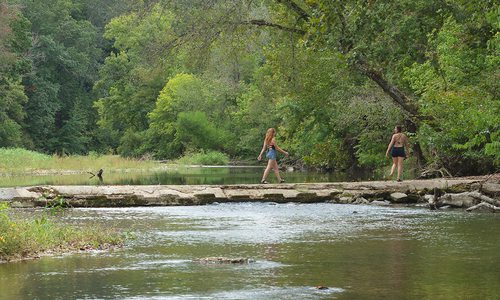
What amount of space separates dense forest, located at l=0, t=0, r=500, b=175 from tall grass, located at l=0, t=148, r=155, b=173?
886 cm

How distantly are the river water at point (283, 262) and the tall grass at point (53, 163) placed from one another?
1410 inches

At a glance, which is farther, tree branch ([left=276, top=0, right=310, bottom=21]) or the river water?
tree branch ([left=276, top=0, right=310, bottom=21])

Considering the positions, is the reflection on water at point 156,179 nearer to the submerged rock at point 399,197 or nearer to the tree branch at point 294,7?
the tree branch at point 294,7

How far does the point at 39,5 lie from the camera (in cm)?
9825

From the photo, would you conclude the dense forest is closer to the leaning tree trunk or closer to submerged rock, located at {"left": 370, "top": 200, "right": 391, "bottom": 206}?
the leaning tree trunk

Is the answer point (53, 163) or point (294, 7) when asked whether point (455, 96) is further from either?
point (53, 163)

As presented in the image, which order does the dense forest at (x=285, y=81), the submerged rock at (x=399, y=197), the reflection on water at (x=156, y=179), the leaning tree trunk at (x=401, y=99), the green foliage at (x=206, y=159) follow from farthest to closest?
1. the green foliage at (x=206, y=159)
2. the reflection on water at (x=156, y=179)
3. the leaning tree trunk at (x=401, y=99)
4. the dense forest at (x=285, y=81)
5. the submerged rock at (x=399, y=197)

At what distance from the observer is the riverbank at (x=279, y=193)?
23.9m

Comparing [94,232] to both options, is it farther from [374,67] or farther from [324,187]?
[374,67]

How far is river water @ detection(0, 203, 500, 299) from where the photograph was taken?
Answer: 10672 millimetres

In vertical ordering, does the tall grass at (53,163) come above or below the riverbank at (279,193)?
above

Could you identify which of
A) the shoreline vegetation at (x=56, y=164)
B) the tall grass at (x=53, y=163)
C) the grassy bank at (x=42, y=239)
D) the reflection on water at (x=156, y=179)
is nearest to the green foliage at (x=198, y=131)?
the shoreline vegetation at (x=56, y=164)

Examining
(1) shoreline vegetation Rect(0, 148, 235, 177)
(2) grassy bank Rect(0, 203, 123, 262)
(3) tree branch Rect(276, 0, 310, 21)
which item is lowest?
(2) grassy bank Rect(0, 203, 123, 262)

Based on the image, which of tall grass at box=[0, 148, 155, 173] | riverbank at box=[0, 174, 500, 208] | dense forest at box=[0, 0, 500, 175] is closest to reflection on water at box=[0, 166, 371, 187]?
dense forest at box=[0, 0, 500, 175]
